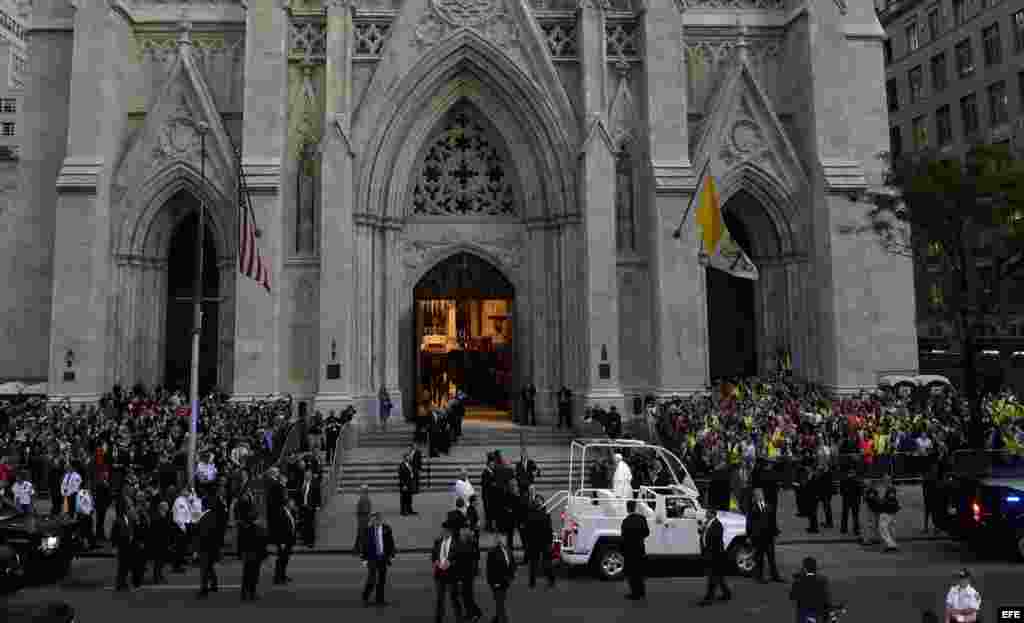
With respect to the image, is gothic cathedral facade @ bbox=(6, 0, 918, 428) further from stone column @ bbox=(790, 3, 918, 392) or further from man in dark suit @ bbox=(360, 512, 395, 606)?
man in dark suit @ bbox=(360, 512, 395, 606)

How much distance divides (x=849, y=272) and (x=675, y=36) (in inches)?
405

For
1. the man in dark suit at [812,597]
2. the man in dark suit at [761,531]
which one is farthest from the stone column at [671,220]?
the man in dark suit at [812,597]

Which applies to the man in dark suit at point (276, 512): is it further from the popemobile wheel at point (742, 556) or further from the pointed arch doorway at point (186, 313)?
the pointed arch doorway at point (186, 313)

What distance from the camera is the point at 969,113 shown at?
133 feet

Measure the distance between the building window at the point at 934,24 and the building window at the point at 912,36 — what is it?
0.95 meters

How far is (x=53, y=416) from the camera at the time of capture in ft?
69.6

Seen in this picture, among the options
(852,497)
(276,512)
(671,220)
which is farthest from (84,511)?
(671,220)

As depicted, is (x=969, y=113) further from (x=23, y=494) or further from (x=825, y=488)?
(x=23, y=494)

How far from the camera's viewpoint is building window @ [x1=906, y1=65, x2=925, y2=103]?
44219 mm

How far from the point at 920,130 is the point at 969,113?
4.00 meters

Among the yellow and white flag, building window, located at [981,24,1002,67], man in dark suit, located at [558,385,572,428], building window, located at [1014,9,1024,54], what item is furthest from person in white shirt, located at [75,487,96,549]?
building window, located at [981,24,1002,67]

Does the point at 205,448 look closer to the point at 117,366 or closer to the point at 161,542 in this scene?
the point at 161,542

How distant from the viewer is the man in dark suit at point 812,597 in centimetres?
754

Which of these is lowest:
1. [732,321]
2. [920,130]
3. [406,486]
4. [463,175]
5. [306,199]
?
[406,486]
